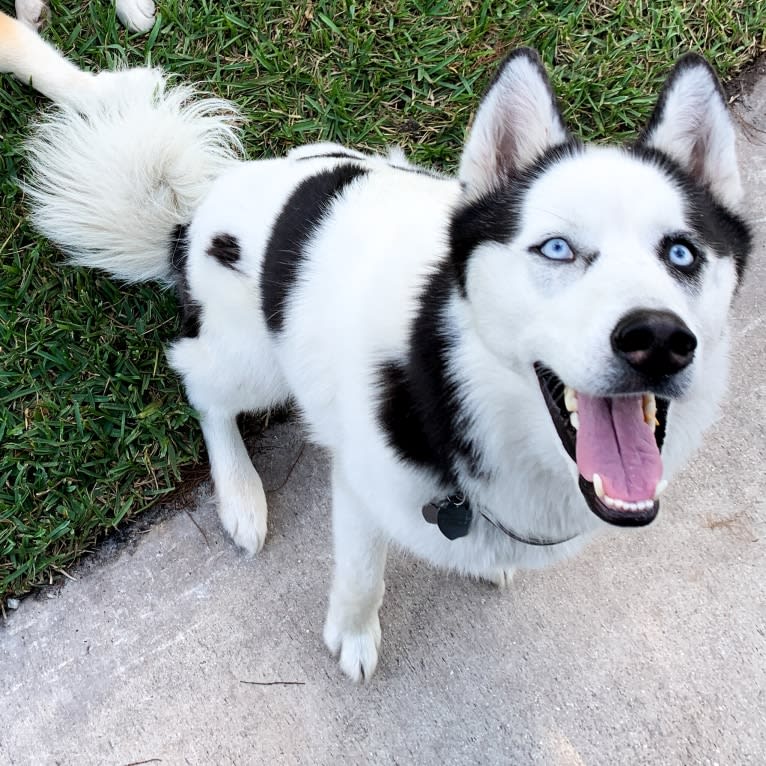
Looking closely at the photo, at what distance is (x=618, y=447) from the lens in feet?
5.08

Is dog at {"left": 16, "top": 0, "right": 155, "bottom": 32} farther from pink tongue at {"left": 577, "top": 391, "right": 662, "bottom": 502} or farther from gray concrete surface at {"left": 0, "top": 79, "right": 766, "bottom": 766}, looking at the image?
pink tongue at {"left": 577, "top": 391, "right": 662, "bottom": 502}

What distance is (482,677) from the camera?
2.56 metres

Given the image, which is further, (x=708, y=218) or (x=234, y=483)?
(x=234, y=483)

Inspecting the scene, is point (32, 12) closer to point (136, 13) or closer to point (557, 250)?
point (136, 13)

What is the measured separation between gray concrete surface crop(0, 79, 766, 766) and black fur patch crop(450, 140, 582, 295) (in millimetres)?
1436

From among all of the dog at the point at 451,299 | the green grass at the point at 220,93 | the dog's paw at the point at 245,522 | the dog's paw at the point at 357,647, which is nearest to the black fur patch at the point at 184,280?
the dog at the point at 451,299

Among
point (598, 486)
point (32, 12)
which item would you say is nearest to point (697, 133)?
point (598, 486)

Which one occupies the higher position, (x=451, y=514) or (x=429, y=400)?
(x=429, y=400)

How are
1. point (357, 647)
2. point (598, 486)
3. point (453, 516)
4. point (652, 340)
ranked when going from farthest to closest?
point (357, 647), point (453, 516), point (598, 486), point (652, 340)

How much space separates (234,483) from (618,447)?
166 centimetres

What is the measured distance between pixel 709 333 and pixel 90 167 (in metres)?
2.14

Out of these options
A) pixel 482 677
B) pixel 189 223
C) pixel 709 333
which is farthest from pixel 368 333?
pixel 482 677

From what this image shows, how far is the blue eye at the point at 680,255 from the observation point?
156 centimetres

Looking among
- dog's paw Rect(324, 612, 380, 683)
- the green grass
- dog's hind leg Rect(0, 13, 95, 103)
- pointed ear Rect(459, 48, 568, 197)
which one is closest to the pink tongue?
pointed ear Rect(459, 48, 568, 197)
